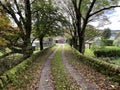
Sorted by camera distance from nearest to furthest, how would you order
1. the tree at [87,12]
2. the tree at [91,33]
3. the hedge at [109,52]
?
the tree at [87,12], the hedge at [109,52], the tree at [91,33]

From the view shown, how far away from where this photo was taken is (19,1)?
22.4 meters

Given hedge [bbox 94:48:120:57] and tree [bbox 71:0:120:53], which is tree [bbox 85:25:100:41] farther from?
tree [bbox 71:0:120:53]

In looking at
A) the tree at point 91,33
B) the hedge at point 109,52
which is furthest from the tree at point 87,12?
the tree at point 91,33

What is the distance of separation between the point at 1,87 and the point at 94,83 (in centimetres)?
440

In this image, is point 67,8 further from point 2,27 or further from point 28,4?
point 2,27

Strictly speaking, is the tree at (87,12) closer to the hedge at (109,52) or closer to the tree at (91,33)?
the hedge at (109,52)

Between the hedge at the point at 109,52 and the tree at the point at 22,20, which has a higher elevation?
the tree at the point at 22,20

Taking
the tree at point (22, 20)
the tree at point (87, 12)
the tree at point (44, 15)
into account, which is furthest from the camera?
the tree at point (44, 15)

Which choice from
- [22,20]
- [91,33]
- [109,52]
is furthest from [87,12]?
[91,33]

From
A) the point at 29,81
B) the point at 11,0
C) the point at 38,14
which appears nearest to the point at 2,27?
the point at 29,81

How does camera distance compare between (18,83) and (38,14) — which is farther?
(38,14)

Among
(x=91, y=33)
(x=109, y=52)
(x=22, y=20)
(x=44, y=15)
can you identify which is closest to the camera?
(x=22, y=20)

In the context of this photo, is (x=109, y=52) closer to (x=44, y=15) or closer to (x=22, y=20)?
(x=44, y=15)

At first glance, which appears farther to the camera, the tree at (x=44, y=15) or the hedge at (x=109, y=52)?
the hedge at (x=109, y=52)
